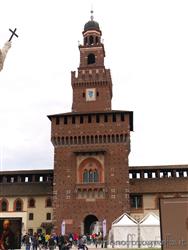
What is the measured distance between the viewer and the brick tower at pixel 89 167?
4494cm

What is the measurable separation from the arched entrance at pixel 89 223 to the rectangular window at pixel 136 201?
17.1ft

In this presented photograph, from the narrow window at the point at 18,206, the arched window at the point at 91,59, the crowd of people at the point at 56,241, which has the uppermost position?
the arched window at the point at 91,59

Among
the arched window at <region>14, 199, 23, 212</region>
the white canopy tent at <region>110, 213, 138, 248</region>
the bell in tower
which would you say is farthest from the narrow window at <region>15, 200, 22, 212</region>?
the white canopy tent at <region>110, 213, 138, 248</region>

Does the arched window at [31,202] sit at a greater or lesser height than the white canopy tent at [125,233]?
greater

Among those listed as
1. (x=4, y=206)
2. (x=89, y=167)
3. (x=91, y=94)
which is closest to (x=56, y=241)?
(x=89, y=167)

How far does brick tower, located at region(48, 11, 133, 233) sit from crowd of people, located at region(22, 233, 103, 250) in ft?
10.3

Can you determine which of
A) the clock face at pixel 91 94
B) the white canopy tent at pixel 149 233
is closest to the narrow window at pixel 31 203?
the clock face at pixel 91 94

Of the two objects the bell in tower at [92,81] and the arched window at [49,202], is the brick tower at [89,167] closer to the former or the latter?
the bell in tower at [92,81]

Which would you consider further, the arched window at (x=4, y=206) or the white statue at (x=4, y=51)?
the arched window at (x=4, y=206)

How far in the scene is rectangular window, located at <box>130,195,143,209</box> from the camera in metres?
49.2

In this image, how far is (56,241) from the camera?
116 ft

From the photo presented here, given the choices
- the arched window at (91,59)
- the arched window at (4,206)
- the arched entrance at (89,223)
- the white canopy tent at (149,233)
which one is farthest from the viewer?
the arched window at (91,59)

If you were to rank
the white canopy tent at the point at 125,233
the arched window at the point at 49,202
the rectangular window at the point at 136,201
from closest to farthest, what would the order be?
the white canopy tent at the point at 125,233 → the rectangular window at the point at 136,201 → the arched window at the point at 49,202

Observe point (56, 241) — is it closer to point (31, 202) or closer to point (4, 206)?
point (31, 202)
